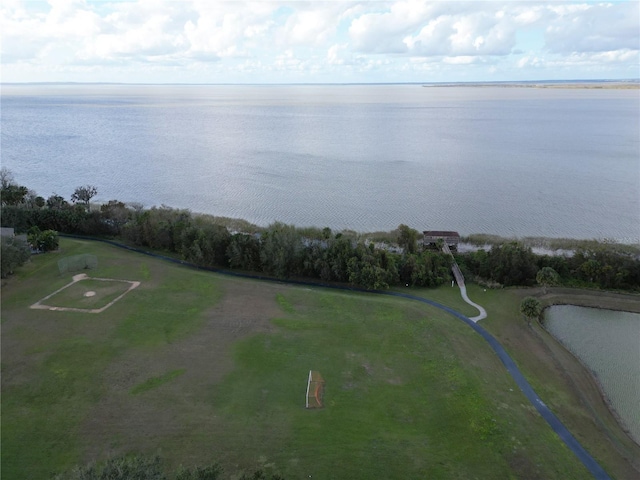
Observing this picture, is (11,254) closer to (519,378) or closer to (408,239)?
(408,239)

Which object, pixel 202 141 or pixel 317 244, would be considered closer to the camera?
pixel 317 244

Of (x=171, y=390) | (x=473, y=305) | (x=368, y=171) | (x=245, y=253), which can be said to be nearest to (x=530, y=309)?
(x=473, y=305)

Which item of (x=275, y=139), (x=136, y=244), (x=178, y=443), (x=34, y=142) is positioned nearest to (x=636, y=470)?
(x=178, y=443)

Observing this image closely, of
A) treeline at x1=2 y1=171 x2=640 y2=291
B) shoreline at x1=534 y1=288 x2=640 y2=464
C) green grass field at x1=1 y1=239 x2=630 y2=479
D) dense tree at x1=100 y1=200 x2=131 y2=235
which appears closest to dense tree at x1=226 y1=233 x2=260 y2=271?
treeline at x1=2 y1=171 x2=640 y2=291

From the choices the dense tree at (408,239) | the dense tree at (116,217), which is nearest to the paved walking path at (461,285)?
the dense tree at (408,239)

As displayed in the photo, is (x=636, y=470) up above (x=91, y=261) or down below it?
below

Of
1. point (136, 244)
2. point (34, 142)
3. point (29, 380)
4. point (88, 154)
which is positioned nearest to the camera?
point (29, 380)

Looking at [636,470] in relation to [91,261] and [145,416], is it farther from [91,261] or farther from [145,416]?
[91,261]
